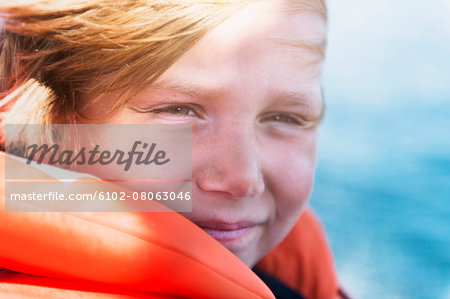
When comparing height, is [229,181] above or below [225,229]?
above

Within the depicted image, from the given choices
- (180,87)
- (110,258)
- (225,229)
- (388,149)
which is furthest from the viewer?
(388,149)

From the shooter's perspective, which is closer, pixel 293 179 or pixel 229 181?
pixel 229 181

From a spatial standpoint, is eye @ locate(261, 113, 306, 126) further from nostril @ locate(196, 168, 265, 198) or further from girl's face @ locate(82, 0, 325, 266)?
nostril @ locate(196, 168, 265, 198)

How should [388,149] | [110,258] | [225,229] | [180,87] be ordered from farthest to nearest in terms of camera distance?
[388,149], [225,229], [180,87], [110,258]

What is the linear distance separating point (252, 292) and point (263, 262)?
825mm

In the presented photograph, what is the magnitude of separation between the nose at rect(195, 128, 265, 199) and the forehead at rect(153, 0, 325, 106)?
98 mm

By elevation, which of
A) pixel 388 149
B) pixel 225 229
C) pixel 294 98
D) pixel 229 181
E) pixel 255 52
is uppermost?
pixel 255 52

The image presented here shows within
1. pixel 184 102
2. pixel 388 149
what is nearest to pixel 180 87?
pixel 184 102

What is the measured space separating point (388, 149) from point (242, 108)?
3436 millimetres

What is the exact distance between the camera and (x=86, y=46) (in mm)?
996

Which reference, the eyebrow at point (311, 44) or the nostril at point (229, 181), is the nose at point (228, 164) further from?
the eyebrow at point (311, 44)

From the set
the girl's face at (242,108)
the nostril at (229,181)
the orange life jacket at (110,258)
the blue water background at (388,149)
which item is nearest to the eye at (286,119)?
the girl's face at (242,108)

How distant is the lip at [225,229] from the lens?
1.06 meters

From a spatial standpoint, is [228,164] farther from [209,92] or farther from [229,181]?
[209,92]
